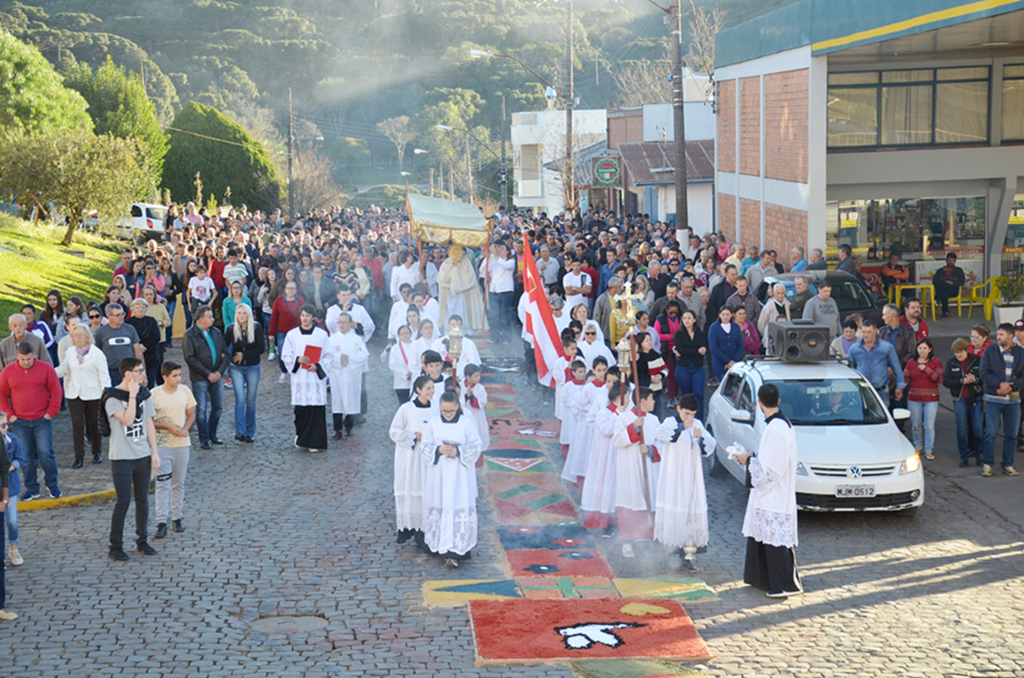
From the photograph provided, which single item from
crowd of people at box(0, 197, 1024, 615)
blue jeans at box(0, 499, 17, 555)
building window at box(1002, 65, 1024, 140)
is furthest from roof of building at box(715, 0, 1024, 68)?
blue jeans at box(0, 499, 17, 555)

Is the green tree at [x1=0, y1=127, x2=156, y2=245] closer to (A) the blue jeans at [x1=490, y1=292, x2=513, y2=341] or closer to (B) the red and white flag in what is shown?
(A) the blue jeans at [x1=490, y1=292, x2=513, y2=341]

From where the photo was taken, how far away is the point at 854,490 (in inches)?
420

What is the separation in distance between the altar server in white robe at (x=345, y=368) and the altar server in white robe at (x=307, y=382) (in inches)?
11.7

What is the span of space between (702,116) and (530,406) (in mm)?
29670

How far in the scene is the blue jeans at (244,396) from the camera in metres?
14.0

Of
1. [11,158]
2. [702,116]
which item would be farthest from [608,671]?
[702,116]

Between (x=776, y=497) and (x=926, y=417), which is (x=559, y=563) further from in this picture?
(x=926, y=417)

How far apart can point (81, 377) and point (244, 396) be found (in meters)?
2.35

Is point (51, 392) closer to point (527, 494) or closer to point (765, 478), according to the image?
point (527, 494)

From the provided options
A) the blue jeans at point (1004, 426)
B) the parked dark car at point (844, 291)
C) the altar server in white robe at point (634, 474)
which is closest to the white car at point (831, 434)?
the altar server in white robe at point (634, 474)

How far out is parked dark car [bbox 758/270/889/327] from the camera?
17.3 m

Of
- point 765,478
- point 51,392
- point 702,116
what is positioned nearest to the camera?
point 765,478

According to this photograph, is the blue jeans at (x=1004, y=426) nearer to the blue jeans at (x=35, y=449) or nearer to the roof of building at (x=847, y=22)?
the roof of building at (x=847, y=22)

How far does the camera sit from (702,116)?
1706 inches
